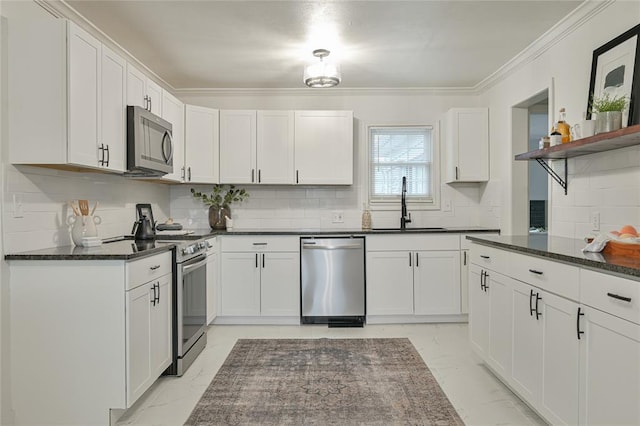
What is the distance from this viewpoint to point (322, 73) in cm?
342

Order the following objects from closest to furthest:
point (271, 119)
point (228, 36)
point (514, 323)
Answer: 1. point (514, 323)
2. point (228, 36)
3. point (271, 119)

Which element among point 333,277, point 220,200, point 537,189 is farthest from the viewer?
point 537,189

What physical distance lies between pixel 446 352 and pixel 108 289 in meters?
2.58

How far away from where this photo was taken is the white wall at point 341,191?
462cm

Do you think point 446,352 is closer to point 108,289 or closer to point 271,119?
point 108,289

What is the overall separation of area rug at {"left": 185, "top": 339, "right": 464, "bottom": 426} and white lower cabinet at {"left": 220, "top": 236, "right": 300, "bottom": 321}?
1.86 ft

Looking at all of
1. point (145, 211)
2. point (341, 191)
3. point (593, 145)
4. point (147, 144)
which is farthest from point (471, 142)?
point (145, 211)

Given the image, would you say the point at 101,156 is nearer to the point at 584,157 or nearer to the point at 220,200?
the point at 220,200

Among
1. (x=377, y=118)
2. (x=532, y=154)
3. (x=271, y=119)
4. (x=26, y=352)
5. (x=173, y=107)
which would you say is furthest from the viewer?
(x=377, y=118)

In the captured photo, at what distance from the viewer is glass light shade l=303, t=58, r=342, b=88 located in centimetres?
343

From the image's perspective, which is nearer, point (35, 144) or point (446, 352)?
point (35, 144)

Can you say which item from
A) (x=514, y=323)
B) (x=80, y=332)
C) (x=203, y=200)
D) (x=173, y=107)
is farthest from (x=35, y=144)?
(x=514, y=323)

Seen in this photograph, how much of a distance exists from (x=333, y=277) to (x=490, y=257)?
1675 mm

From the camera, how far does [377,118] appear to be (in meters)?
4.66
